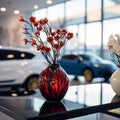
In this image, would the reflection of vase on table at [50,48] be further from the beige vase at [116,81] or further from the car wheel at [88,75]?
the car wheel at [88,75]

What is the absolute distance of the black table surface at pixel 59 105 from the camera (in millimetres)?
1825

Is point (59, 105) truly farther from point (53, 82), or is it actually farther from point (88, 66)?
point (88, 66)

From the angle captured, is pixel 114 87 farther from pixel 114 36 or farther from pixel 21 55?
pixel 21 55

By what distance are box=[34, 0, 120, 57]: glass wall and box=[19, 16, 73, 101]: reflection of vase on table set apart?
8.49m

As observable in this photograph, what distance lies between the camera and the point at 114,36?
2.34m

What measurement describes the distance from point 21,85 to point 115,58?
443 centimetres

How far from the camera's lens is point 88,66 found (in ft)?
31.1

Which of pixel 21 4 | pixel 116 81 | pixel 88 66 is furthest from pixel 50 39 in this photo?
pixel 21 4

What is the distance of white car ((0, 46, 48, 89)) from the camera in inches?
246

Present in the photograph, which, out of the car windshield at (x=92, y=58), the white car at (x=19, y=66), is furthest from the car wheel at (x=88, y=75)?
the white car at (x=19, y=66)

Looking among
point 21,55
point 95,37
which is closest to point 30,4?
point 95,37

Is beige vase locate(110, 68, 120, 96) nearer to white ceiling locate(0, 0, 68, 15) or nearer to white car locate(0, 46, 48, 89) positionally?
white car locate(0, 46, 48, 89)

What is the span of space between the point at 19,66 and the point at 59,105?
445cm

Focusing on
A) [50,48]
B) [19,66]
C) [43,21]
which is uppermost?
[43,21]
